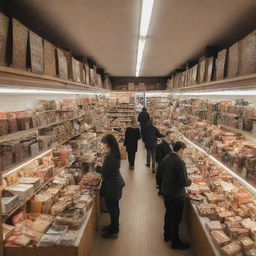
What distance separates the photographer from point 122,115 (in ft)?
43.7

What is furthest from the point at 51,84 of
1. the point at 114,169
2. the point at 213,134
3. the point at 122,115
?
the point at 122,115

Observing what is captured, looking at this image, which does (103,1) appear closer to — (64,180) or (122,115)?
(64,180)

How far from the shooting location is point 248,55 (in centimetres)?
280

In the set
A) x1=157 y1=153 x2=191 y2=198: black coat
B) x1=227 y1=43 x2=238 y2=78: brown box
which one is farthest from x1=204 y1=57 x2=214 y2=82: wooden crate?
x1=157 y1=153 x2=191 y2=198: black coat

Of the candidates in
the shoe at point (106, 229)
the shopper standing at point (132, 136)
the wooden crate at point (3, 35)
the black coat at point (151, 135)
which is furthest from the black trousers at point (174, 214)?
the shopper standing at point (132, 136)

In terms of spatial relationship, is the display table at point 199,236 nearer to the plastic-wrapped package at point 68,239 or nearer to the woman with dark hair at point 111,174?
the woman with dark hair at point 111,174

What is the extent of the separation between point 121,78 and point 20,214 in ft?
36.2

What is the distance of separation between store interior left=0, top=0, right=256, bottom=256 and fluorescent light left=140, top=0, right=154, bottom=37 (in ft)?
0.09

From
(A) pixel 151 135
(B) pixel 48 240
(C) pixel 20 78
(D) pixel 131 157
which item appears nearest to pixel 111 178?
(B) pixel 48 240

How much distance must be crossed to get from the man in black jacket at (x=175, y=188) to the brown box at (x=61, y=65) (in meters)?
2.19

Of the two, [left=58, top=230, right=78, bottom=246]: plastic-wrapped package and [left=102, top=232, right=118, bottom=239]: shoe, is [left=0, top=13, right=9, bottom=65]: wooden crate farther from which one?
[left=102, top=232, right=118, bottom=239]: shoe

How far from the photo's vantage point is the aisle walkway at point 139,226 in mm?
4008

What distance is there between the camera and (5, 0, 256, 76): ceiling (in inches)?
112

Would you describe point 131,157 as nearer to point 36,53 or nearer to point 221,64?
point 221,64
